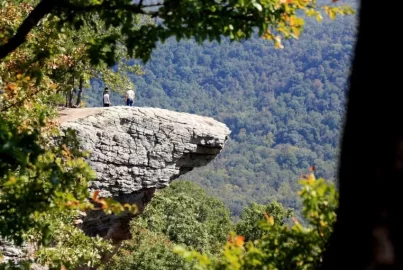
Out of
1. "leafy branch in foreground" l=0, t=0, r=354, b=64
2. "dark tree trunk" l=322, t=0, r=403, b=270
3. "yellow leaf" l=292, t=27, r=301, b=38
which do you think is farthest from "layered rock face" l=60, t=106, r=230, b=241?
"dark tree trunk" l=322, t=0, r=403, b=270

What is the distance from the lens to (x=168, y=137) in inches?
849

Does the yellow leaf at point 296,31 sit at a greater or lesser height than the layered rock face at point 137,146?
greater

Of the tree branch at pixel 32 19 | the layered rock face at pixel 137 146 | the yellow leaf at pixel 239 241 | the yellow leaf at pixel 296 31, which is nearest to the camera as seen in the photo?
the yellow leaf at pixel 239 241

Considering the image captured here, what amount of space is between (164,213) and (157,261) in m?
21.3

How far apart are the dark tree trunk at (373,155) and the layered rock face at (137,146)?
17186mm

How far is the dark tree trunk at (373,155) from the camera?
5.95 feet

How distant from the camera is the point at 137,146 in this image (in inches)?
828

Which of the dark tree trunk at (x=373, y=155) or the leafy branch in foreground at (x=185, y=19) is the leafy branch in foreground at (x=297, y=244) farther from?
the dark tree trunk at (x=373, y=155)

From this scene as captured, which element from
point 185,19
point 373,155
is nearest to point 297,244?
point 185,19

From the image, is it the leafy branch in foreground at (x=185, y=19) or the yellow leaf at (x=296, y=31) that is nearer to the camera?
the leafy branch in foreground at (x=185, y=19)

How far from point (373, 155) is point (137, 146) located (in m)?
19.3

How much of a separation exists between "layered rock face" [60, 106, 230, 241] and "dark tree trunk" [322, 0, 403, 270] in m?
17.2

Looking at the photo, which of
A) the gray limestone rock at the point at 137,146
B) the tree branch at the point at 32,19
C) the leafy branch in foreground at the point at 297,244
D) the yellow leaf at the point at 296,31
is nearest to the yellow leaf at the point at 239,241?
the leafy branch in foreground at the point at 297,244

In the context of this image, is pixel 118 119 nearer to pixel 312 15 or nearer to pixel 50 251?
pixel 50 251
